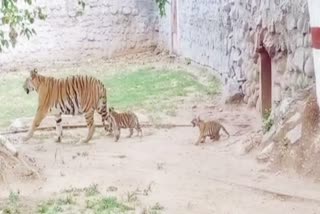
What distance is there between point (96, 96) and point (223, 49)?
4160mm

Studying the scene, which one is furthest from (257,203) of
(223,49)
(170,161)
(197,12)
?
(197,12)

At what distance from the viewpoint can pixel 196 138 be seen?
8781 mm

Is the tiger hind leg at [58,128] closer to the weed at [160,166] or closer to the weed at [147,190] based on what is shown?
the weed at [160,166]

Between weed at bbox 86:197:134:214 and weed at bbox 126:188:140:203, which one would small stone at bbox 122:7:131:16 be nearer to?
weed at bbox 126:188:140:203

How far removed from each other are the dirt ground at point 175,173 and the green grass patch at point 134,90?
202 cm

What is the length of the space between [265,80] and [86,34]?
885 centimetres

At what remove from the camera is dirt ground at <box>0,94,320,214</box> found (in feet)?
18.2

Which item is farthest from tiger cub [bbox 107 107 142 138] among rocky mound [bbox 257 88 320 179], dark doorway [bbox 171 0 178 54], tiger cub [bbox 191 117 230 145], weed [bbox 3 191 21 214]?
dark doorway [bbox 171 0 178 54]

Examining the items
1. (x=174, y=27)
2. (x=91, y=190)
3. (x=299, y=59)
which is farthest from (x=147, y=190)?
(x=174, y=27)

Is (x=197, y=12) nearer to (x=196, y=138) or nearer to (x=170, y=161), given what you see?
(x=196, y=138)

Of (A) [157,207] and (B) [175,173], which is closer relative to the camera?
(A) [157,207]

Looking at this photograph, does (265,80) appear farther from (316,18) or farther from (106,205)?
(106,205)

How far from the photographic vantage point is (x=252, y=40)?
32.9ft

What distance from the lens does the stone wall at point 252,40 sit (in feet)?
26.0
